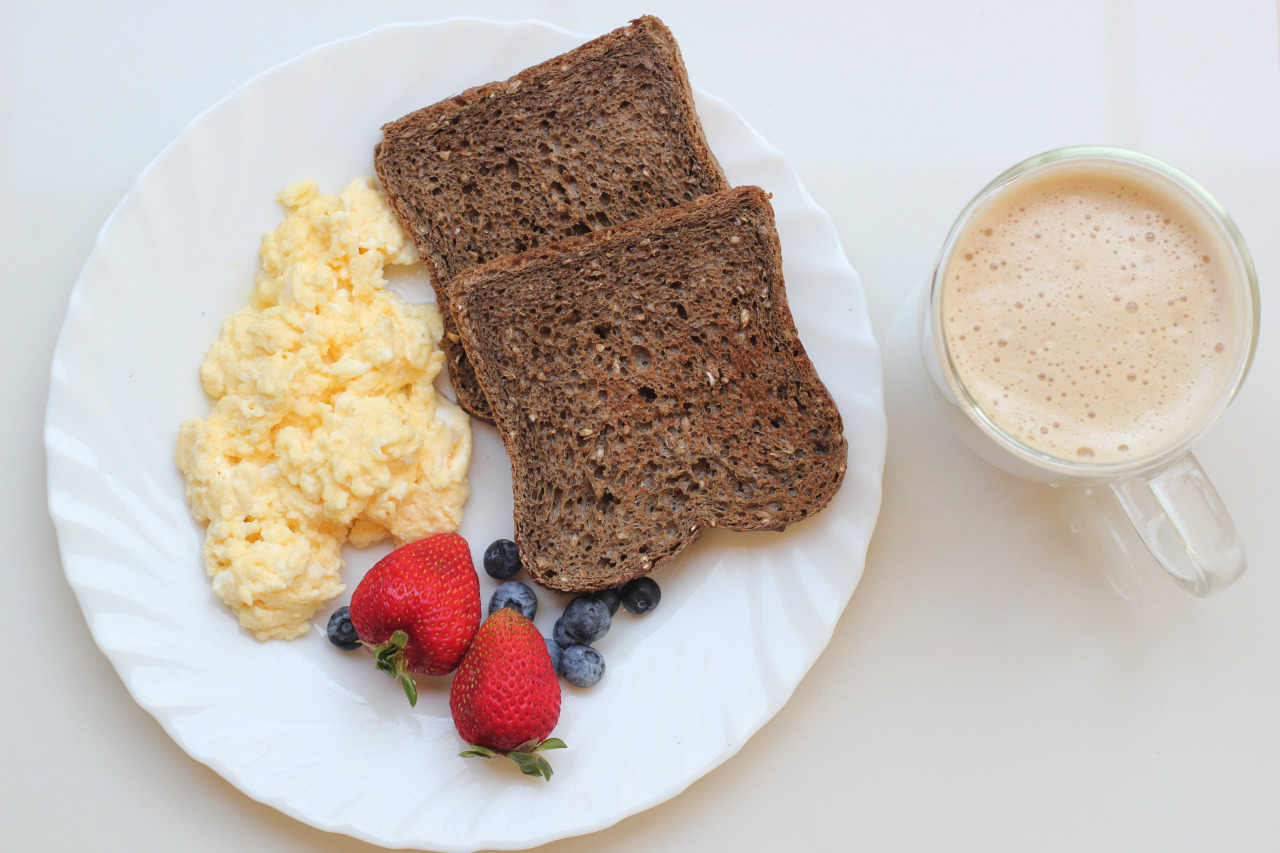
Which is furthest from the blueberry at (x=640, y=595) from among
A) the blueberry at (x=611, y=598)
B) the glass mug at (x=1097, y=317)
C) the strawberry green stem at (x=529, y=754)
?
the glass mug at (x=1097, y=317)

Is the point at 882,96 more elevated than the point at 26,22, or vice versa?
the point at 26,22

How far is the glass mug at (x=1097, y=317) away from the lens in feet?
4.66

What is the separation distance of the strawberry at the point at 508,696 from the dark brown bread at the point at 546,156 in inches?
17.3

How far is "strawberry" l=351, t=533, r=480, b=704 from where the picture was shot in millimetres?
1487

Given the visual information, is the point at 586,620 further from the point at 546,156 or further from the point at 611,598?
the point at 546,156

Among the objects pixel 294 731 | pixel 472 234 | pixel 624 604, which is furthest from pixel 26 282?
pixel 624 604

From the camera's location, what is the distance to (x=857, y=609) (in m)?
1.73

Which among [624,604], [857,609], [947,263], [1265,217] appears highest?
[947,263]

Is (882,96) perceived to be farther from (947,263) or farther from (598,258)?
(598,258)

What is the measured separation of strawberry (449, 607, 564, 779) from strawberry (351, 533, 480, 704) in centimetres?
5

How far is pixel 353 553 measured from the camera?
5.54 feet

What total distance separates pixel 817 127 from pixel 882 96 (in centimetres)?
15

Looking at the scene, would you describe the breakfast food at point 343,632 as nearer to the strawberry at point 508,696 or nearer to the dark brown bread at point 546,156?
the strawberry at point 508,696

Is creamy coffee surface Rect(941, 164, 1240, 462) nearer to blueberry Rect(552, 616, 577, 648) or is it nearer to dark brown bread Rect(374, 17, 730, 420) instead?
dark brown bread Rect(374, 17, 730, 420)
